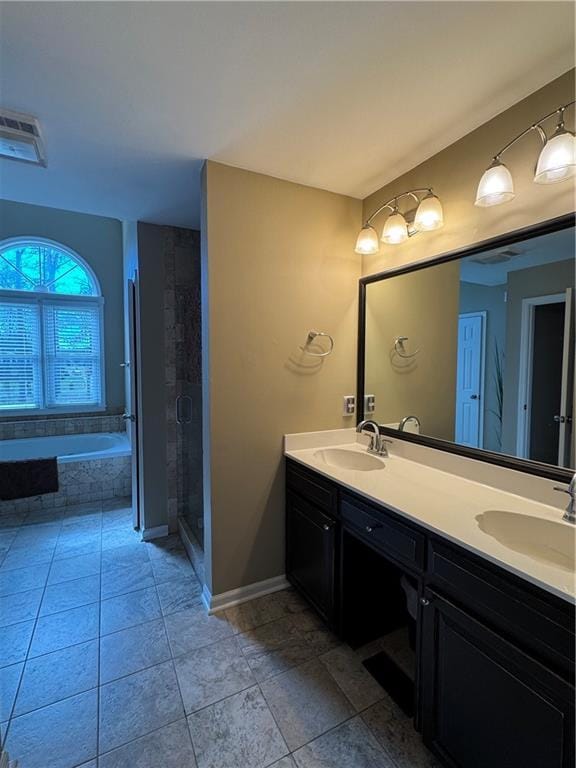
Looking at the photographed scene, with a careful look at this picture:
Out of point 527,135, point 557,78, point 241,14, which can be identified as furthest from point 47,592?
point 557,78

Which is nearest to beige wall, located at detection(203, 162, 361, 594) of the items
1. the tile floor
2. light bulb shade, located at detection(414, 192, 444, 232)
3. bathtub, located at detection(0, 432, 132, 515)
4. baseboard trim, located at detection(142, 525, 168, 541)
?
the tile floor

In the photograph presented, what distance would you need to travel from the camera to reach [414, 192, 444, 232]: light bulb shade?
168 cm

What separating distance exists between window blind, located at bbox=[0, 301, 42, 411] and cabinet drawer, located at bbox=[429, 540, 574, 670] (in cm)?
484

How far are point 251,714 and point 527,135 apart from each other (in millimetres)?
2582

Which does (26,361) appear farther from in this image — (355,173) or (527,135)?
(527,135)

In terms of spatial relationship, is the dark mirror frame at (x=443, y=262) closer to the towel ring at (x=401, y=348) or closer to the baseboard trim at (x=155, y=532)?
the towel ring at (x=401, y=348)

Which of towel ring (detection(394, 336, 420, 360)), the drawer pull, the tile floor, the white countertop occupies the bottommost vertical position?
the tile floor

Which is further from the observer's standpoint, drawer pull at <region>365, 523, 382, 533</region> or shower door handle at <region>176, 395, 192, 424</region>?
shower door handle at <region>176, 395, 192, 424</region>

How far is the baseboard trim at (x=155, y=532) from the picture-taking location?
9.12ft

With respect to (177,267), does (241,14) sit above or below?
above

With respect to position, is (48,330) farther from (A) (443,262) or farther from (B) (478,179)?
(B) (478,179)

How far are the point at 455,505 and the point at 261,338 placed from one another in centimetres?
128

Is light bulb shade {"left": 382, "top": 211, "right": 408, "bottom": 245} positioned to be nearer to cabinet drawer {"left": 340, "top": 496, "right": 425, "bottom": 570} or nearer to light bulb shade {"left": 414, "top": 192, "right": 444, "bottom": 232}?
light bulb shade {"left": 414, "top": 192, "right": 444, "bottom": 232}

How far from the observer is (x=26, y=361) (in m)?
4.25
